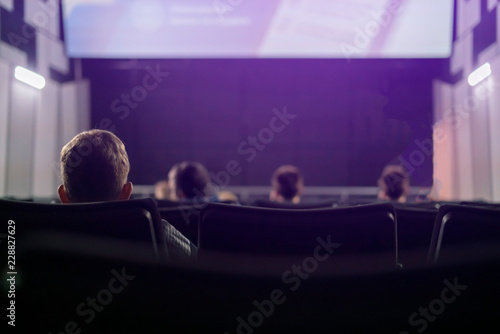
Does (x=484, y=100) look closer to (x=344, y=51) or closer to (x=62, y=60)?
(x=344, y=51)

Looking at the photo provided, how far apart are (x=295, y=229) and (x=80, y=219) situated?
Answer: 1.34 feet

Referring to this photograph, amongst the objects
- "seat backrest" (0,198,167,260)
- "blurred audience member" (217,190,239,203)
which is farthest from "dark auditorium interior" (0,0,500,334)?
"blurred audience member" (217,190,239,203)

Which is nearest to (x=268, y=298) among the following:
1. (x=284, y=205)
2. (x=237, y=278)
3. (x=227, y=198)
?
(x=237, y=278)

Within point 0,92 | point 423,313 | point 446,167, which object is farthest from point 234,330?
point 446,167

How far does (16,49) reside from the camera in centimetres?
525

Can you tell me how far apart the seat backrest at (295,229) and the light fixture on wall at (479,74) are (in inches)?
202

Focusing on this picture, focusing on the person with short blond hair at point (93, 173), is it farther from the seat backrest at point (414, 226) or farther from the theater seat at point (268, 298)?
the seat backrest at point (414, 226)

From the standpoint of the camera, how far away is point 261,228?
0.85 metres

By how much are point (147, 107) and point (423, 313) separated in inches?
276

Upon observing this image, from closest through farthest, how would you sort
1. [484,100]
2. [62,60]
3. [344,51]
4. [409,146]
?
[484,100]
[344,51]
[62,60]
[409,146]

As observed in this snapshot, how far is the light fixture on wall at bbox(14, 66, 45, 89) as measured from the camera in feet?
17.4

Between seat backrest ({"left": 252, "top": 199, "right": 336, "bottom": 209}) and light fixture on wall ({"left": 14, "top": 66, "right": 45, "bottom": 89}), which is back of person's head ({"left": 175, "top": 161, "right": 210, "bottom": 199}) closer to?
seat backrest ({"left": 252, "top": 199, "right": 336, "bottom": 209})

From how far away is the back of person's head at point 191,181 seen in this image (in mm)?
3303

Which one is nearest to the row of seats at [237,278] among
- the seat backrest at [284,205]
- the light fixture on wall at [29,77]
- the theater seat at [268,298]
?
the theater seat at [268,298]
